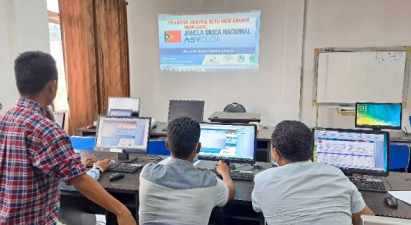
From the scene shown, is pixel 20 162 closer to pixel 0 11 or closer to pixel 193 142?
pixel 193 142

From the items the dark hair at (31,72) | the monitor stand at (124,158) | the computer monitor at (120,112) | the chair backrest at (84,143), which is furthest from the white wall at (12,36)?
the dark hair at (31,72)

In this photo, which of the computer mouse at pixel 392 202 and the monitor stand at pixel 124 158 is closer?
the computer mouse at pixel 392 202

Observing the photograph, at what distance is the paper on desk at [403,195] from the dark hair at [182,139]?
47.5 inches

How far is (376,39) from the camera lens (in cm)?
444

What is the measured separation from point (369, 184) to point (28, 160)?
6.09ft

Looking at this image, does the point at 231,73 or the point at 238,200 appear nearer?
the point at 238,200

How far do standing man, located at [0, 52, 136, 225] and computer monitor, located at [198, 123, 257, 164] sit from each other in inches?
41.8

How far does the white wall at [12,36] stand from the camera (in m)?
2.96

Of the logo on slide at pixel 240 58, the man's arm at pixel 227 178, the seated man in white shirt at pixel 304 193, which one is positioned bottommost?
the man's arm at pixel 227 178

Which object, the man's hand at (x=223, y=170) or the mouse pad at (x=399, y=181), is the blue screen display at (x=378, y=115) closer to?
the mouse pad at (x=399, y=181)

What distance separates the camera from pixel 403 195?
1.68 metres

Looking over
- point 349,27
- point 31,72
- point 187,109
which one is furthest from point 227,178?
point 349,27

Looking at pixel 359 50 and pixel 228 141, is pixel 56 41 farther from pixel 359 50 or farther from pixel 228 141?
pixel 359 50

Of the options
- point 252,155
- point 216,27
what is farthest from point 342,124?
point 252,155
